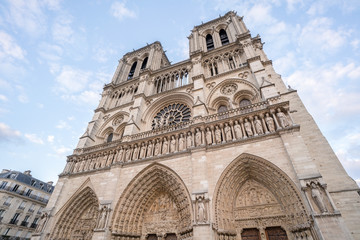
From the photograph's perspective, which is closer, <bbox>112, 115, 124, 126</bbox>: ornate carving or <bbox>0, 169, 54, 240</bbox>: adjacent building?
<bbox>112, 115, 124, 126</bbox>: ornate carving

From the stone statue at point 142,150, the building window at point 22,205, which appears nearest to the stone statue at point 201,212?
the stone statue at point 142,150

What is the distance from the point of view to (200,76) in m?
11.4

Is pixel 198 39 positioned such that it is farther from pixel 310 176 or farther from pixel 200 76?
pixel 310 176

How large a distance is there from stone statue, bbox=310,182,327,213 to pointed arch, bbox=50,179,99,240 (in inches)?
358

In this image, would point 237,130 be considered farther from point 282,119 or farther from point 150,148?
point 150,148

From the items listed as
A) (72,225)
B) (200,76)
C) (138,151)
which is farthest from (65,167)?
(200,76)

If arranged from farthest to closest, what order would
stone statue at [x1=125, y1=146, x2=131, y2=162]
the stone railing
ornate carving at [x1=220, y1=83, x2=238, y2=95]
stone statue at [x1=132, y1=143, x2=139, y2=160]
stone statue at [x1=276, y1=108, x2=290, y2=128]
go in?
ornate carving at [x1=220, y1=83, x2=238, y2=95]
stone statue at [x1=125, y1=146, x2=131, y2=162]
stone statue at [x1=132, y1=143, x2=139, y2=160]
the stone railing
stone statue at [x1=276, y1=108, x2=290, y2=128]

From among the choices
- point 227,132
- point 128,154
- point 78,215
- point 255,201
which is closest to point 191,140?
point 227,132

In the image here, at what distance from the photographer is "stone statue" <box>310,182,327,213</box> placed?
197 inches

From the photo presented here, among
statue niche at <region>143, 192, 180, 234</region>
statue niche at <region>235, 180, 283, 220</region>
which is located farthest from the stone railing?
statue niche at <region>143, 192, 180, 234</region>

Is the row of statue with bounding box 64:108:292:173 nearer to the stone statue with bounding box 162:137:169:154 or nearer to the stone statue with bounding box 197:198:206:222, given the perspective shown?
the stone statue with bounding box 162:137:169:154

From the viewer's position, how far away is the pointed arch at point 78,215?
8.95 meters

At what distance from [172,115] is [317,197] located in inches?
→ 332

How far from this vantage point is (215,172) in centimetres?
→ 709
